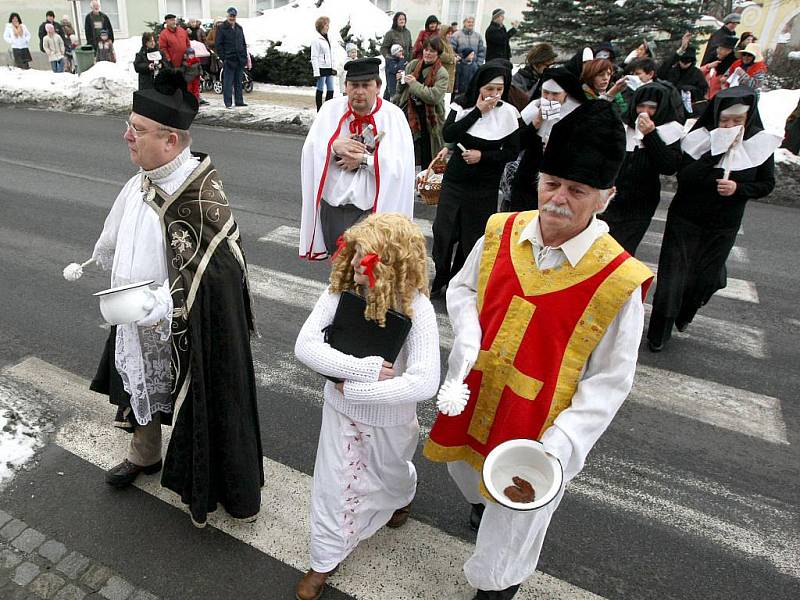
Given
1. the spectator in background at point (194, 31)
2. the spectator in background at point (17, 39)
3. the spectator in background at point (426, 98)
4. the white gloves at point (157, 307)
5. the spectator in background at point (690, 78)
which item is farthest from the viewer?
the spectator in background at point (17, 39)

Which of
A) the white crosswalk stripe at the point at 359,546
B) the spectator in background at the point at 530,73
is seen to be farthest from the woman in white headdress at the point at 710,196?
the white crosswalk stripe at the point at 359,546

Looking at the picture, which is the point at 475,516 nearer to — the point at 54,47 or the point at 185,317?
the point at 185,317

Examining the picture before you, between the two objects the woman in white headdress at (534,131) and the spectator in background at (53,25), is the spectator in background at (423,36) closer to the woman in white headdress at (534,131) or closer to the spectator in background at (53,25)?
the woman in white headdress at (534,131)

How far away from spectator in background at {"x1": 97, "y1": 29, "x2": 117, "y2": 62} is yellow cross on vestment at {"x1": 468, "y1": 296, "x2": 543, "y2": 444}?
20.0 meters

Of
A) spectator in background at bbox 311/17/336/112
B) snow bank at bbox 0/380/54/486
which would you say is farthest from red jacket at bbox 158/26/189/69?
snow bank at bbox 0/380/54/486

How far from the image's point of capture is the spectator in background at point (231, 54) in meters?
13.9

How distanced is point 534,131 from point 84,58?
57.8ft

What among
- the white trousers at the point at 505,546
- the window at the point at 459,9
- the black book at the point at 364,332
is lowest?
the white trousers at the point at 505,546

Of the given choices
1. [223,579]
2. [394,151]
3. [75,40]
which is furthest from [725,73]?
[75,40]

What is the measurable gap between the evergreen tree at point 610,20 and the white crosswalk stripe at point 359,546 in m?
15.6

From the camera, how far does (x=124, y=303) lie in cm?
243

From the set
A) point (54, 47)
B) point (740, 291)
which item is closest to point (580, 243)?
point (740, 291)

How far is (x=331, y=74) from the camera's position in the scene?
42.4 ft

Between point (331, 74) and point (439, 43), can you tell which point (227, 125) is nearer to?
point (331, 74)
